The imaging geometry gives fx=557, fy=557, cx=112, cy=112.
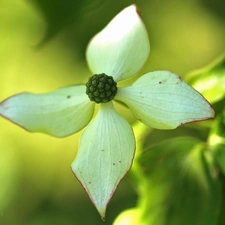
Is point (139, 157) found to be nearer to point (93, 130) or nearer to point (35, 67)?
point (93, 130)

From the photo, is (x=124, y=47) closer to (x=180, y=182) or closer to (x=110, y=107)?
(x=110, y=107)

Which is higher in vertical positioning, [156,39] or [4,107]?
[4,107]

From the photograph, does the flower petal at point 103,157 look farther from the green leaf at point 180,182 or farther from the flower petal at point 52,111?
the green leaf at point 180,182

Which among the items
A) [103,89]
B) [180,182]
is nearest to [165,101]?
[103,89]

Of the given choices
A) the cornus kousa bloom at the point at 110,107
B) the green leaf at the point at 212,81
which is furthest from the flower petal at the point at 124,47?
the green leaf at the point at 212,81

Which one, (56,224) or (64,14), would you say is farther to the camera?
(56,224)

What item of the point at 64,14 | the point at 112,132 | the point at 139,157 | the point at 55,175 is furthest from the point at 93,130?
the point at 55,175

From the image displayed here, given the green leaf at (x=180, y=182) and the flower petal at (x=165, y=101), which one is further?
the green leaf at (x=180, y=182)
